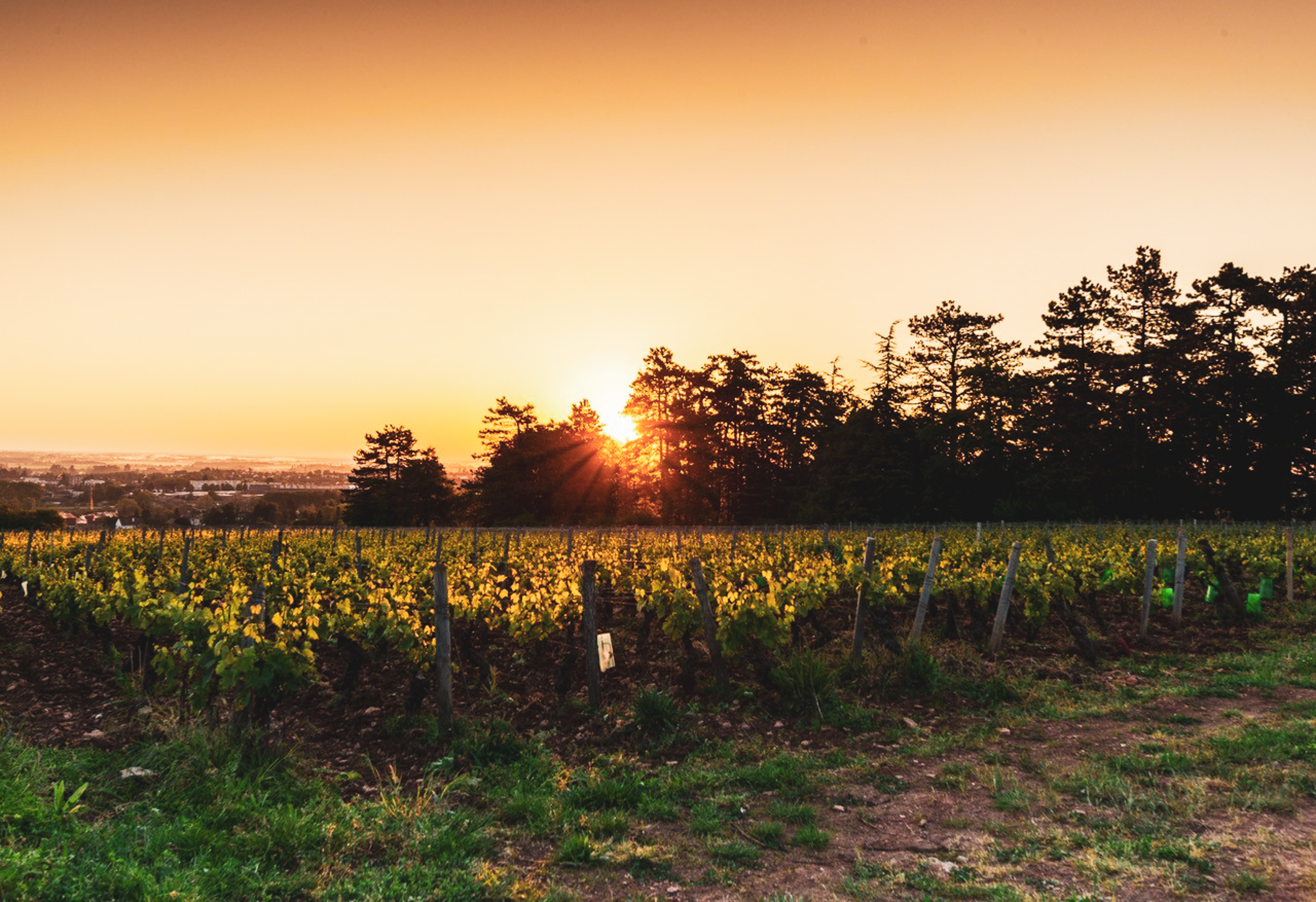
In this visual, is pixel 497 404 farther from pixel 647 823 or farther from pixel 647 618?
pixel 647 823

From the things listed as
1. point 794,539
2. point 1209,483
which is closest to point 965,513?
point 1209,483

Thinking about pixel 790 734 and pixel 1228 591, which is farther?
pixel 1228 591

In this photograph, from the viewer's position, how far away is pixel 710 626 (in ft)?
27.6

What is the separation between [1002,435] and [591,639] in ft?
142

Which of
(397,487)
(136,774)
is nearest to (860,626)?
(136,774)

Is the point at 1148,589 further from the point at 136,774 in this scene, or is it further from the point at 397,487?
the point at 397,487

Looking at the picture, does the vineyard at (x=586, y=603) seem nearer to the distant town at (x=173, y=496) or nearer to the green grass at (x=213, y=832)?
the green grass at (x=213, y=832)

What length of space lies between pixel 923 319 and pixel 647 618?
45.0m

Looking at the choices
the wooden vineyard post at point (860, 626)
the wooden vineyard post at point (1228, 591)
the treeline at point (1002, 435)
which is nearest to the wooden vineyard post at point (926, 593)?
the wooden vineyard post at point (860, 626)

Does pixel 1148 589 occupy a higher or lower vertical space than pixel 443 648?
higher

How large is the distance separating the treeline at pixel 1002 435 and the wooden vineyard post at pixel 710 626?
37.4m

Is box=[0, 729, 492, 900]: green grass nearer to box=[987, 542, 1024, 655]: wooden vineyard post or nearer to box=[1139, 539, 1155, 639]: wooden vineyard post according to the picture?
box=[987, 542, 1024, 655]: wooden vineyard post

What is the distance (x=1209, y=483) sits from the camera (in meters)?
40.9

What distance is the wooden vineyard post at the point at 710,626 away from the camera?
8.16m
